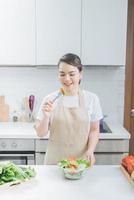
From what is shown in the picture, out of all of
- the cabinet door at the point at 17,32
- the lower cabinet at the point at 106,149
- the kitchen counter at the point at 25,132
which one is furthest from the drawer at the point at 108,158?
the cabinet door at the point at 17,32

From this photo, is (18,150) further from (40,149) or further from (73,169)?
(73,169)

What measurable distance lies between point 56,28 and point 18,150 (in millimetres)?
1115

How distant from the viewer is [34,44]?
8.81ft

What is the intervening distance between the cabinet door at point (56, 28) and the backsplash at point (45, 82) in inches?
13.8

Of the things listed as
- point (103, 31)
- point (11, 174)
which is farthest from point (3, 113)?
point (11, 174)

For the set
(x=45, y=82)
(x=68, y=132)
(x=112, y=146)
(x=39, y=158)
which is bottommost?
(x=39, y=158)

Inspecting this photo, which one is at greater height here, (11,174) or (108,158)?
(11,174)

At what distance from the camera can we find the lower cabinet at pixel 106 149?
2570 millimetres

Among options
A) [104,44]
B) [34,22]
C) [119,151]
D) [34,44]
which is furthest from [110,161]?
[34,22]

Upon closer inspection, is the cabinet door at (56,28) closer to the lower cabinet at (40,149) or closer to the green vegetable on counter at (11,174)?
the lower cabinet at (40,149)

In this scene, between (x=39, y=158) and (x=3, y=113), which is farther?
(x=3, y=113)

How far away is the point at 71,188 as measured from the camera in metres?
1.41

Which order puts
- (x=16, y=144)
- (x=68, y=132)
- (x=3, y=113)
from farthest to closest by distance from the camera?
(x=3, y=113) → (x=16, y=144) → (x=68, y=132)

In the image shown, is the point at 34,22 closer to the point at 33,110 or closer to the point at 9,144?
the point at 33,110
